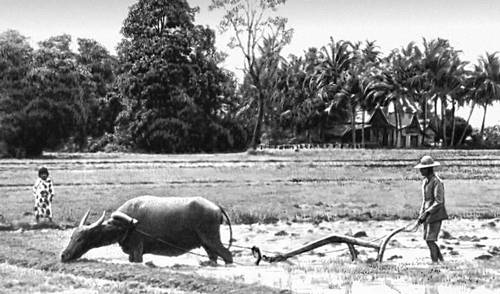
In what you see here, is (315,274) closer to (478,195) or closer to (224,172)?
(478,195)

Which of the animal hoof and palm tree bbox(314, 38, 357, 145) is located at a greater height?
palm tree bbox(314, 38, 357, 145)

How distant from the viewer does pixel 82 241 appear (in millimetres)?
9320

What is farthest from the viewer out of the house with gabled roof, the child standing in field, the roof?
the roof

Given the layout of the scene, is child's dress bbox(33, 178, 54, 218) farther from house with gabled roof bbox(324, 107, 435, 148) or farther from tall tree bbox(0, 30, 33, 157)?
house with gabled roof bbox(324, 107, 435, 148)

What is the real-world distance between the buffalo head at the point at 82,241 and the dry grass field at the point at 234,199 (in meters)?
0.17

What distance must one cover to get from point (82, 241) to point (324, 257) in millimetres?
3608

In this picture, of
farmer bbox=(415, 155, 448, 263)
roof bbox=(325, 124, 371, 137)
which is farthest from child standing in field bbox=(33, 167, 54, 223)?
roof bbox=(325, 124, 371, 137)

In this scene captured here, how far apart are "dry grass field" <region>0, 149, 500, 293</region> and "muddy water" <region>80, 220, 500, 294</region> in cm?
26

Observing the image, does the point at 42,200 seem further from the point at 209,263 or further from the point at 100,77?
the point at 100,77

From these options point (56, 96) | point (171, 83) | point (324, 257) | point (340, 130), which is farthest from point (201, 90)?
point (324, 257)

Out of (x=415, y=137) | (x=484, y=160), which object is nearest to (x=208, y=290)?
(x=484, y=160)

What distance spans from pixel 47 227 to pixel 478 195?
12947 mm

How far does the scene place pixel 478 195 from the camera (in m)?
21.3

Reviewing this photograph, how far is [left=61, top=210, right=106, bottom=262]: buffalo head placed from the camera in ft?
30.2
